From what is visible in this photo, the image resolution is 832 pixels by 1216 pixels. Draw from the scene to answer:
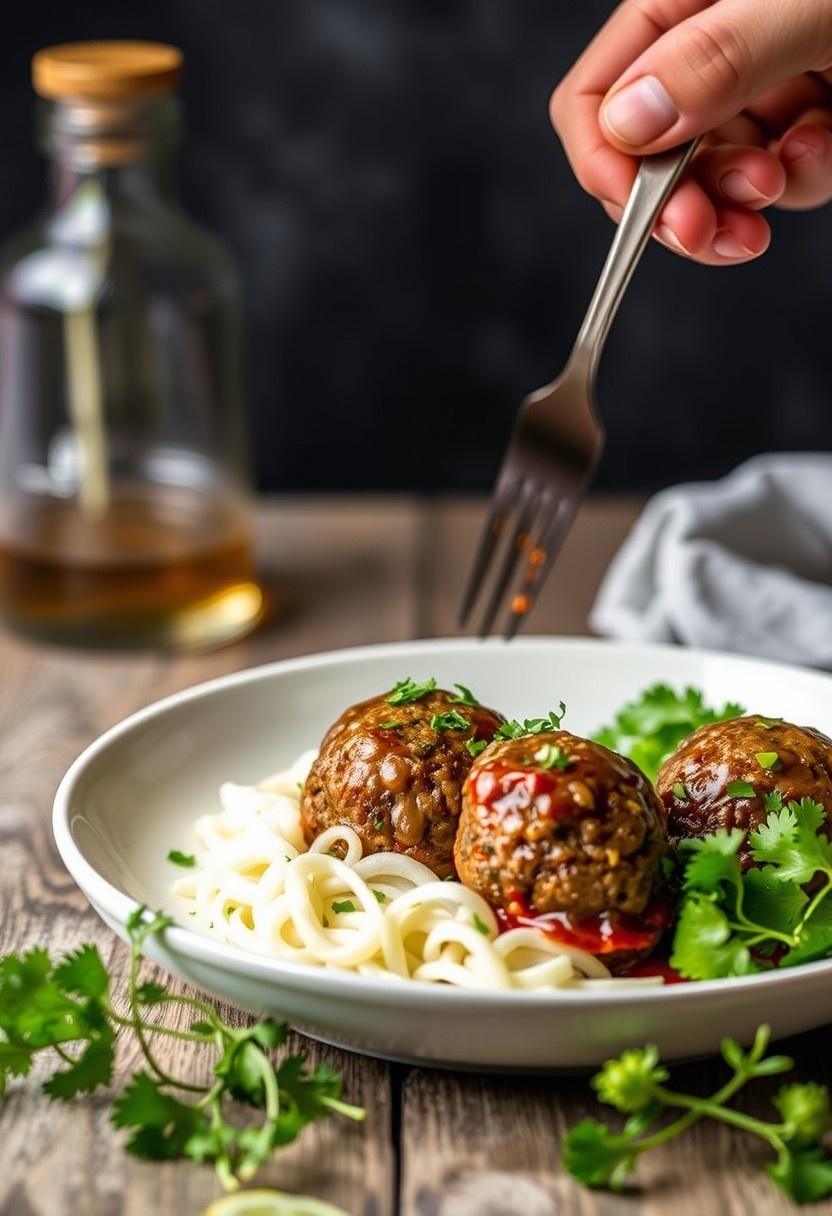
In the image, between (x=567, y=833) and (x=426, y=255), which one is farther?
(x=426, y=255)

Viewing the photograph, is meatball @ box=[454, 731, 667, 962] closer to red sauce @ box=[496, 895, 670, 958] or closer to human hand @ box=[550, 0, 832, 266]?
red sauce @ box=[496, 895, 670, 958]

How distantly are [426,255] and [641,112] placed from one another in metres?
3.41

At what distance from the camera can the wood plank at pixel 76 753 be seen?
223cm

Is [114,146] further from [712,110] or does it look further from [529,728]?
[529,728]

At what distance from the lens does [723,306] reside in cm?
664

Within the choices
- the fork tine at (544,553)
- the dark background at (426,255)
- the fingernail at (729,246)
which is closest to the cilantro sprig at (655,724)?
the fork tine at (544,553)

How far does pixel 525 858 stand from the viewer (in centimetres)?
241

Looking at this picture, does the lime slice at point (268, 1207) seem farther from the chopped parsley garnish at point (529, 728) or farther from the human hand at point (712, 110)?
the human hand at point (712, 110)

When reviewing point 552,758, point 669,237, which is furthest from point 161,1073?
point 669,237

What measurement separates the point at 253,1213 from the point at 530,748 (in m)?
0.76

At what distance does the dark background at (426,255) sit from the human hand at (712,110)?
2.33 metres

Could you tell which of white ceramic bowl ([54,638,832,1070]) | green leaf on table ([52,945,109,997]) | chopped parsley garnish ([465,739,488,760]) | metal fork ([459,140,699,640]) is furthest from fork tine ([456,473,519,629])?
green leaf on table ([52,945,109,997])

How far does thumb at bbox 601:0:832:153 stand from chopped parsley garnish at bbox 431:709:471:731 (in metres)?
1.28

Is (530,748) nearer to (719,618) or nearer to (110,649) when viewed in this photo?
(719,618)
